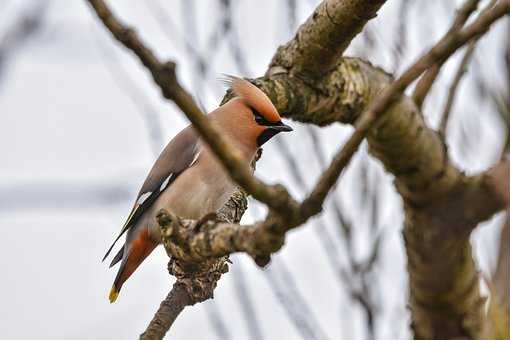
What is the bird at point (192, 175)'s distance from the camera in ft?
12.9


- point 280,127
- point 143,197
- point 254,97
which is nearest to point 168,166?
point 143,197

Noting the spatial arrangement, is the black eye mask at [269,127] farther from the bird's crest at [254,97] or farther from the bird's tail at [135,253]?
the bird's tail at [135,253]

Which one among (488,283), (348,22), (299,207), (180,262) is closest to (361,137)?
(299,207)

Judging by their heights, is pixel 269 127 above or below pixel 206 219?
above

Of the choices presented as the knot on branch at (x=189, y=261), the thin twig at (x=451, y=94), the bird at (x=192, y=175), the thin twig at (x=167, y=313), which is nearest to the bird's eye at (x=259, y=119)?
the bird at (x=192, y=175)

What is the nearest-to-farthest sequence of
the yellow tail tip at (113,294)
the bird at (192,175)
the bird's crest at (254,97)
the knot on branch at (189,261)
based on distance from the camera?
the knot on branch at (189,261), the bird's crest at (254,97), the bird at (192,175), the yellow tail tip at (113,294)

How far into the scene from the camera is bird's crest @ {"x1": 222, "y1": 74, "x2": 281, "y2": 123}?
368cm

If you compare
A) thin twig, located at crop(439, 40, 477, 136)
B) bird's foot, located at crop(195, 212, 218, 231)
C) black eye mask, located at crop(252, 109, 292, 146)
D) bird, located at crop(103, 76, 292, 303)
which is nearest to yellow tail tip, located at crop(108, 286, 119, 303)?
bird, located at crop(103, 76, 292, 303)

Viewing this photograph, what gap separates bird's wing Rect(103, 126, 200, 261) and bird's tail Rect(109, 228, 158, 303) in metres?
0.26

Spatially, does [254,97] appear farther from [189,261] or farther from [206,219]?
[206,219]

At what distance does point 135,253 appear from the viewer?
13.3 feet

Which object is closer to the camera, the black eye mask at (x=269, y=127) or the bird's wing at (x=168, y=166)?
the black eye mask at (x=269, y=127)

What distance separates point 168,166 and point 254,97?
0.83m

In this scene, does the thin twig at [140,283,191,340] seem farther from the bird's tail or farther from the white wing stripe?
the white wing stripe
